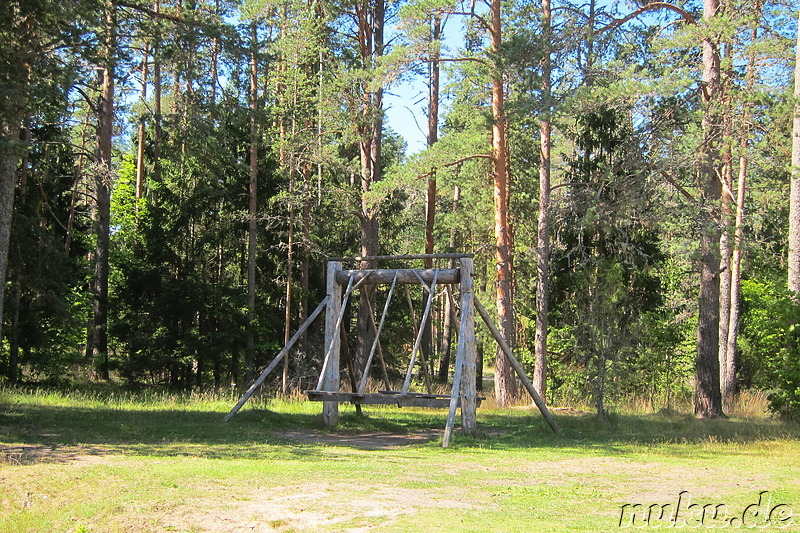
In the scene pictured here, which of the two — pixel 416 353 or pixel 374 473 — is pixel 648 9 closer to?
pixel 416 353

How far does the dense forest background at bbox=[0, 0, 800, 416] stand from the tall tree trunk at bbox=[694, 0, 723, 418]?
5cm

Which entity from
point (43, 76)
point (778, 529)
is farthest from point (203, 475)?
point (43, 76)

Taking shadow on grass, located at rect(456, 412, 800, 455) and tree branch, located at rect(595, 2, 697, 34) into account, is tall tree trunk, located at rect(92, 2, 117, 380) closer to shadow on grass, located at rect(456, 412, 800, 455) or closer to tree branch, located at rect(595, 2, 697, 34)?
shadow on grass, located at rect(456, 412, 800, 455)

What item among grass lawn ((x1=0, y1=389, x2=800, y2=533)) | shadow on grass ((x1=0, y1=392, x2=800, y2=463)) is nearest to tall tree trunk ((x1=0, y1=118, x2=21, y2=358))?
shadow on grass ((x1=0, y1=392, x2=800, y2=463))

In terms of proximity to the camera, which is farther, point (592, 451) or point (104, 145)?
point (104, 145)

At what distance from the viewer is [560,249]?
21.4 m

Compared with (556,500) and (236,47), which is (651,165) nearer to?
(236,47)

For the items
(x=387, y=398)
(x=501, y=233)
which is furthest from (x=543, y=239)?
(x=387, y=398)

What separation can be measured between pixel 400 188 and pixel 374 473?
10796mm

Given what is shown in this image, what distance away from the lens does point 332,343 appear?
47.2 ft

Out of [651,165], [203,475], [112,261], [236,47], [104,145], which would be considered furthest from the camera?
[112,261]

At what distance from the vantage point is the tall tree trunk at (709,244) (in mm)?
14898

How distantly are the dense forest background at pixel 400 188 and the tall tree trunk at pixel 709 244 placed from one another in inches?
1.8

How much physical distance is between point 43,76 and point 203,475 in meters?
7.52
